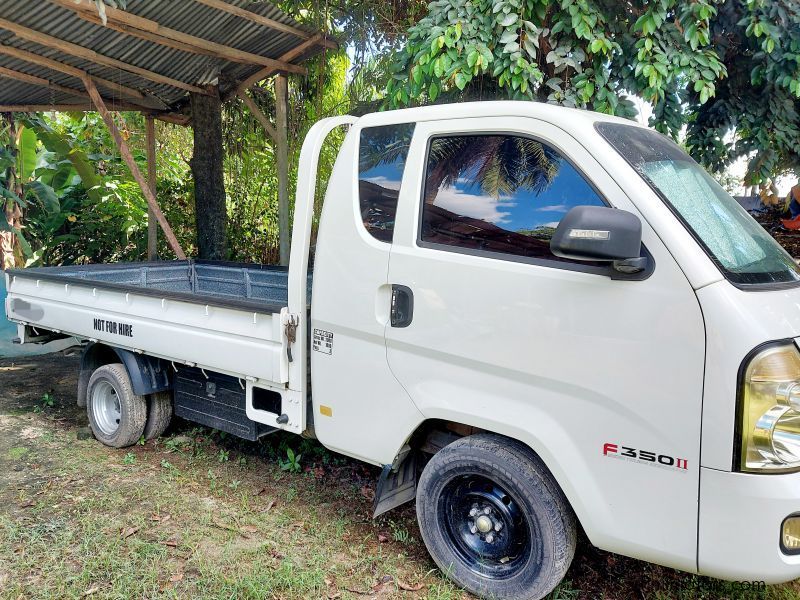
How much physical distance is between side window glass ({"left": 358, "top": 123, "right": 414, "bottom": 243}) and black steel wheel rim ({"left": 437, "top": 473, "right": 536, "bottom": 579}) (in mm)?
1244

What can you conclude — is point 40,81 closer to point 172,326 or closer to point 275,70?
point 275,70

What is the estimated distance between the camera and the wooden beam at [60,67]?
22.1 feet

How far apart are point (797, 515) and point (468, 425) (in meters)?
1.29

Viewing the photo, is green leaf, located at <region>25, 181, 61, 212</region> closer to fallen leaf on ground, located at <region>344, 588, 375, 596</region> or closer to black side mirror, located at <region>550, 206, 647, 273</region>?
fallen leaf on ground, located at <region>344, 588, 375, 596</region>

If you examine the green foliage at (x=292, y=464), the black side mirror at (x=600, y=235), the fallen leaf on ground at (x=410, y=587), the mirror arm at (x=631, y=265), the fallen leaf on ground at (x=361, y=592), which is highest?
the black side mirror at (x=600, y=235)

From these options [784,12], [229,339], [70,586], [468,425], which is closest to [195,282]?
[229,339]

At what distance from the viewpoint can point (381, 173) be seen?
3.04 metres

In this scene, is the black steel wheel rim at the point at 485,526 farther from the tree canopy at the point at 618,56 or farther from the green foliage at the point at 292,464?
the tree canopy at the point at 618,56

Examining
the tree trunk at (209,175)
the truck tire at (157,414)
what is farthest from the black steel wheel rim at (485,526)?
the tree trunk at (209,175)

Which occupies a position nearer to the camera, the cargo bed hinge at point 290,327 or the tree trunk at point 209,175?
the cargo bed hinge at point 290,327

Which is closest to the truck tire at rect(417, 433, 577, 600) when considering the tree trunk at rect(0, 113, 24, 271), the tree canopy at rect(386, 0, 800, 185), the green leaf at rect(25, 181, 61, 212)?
the tree canopy at rect(386, 0, 800, 185)

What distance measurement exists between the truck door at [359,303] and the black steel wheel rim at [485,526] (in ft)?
1.21

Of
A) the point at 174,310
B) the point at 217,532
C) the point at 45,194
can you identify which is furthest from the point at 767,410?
the point at 45,194

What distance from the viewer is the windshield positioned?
230 cm
